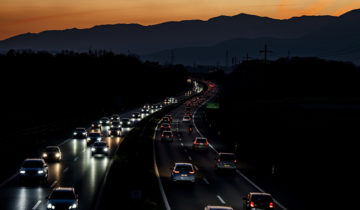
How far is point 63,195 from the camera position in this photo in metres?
22.7

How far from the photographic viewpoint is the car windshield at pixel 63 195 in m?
22.5

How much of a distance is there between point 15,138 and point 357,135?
3047 cm

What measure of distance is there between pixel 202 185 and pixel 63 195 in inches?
540

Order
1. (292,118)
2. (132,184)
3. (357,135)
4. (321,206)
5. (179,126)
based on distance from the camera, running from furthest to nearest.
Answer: (179,126)
(292,118)
(357,135)
(132,184)
(321,206)

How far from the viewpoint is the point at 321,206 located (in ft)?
94.9

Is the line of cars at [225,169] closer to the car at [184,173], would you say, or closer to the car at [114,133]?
the car at [184,173]

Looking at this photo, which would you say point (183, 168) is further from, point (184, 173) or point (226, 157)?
point (226, 157)

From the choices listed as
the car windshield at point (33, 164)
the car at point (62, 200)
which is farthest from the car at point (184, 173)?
the car at point (62, 200)

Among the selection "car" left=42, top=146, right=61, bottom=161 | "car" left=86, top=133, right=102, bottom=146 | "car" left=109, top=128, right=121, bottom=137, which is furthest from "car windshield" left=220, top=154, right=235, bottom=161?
"car" left=109, top=128, right=121, bottom=137

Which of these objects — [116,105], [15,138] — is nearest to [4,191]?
[15,138]

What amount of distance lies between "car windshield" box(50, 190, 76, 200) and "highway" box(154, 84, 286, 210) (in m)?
5.62

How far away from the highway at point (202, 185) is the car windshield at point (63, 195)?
5.62 metres

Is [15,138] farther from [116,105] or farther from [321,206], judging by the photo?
[116,105]

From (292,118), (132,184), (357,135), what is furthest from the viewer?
(292,118)
